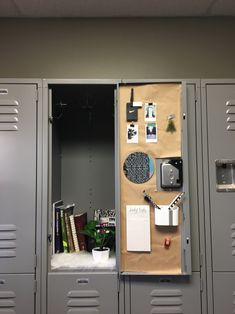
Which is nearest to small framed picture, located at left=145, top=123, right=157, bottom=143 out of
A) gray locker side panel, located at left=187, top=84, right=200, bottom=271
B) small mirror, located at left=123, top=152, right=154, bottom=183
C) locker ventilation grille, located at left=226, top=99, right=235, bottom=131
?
small mirror, located at left=123, top=152, right=154, bottom=183

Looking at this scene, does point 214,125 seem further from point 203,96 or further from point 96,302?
point 96,302

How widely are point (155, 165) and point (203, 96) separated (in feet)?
1.79

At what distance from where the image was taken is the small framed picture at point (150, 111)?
1.81m

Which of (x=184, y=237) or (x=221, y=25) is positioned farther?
(x=221, y=25)

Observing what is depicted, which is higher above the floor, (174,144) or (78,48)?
(78,48)

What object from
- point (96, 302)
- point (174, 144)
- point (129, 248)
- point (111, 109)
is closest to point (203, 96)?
point (174, 144)

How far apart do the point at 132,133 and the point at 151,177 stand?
11.7 inches

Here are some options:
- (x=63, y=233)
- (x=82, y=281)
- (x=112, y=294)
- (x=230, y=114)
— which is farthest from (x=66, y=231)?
(x=230, y=114)

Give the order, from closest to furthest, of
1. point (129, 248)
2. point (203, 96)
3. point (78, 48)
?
1. point (129, 248)
2. point (203, 96)
3. point (78, 48)

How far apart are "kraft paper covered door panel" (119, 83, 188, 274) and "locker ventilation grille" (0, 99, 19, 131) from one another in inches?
25.9

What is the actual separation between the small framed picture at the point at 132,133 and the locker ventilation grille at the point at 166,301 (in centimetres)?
92

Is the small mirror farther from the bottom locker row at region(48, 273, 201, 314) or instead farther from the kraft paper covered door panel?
the bottom locker row at region(48, 273, 201, 314)

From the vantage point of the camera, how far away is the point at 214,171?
182cm

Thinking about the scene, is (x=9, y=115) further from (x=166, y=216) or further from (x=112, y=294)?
(x=112, y=294)
